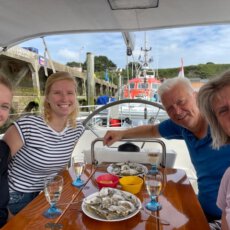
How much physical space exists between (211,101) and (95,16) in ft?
4.64

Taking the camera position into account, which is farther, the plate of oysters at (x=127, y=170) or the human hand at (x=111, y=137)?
the human hand at (x=111, y=137)

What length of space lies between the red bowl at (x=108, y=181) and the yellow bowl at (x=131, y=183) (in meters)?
0.04

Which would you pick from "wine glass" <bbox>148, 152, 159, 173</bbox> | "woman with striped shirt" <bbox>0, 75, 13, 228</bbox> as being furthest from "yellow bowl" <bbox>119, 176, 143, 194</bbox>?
"woman with striped shirt" <bbox>0, 75, 13, 228</bbox>

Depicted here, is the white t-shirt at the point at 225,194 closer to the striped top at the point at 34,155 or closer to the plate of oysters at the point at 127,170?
the plate of oysters at the point at 127,170

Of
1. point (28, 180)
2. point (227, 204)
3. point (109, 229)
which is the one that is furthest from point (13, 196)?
point (227, 204)

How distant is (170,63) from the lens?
28.3ft

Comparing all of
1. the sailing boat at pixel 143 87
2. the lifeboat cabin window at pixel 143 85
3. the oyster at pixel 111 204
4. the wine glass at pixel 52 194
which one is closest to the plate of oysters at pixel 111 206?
the oyster at pixel 111 204

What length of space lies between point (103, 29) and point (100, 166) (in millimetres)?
1395

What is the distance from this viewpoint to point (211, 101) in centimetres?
109

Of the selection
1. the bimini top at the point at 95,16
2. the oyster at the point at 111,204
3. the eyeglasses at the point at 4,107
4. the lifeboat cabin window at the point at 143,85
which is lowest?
the oyster at the point at 111,204

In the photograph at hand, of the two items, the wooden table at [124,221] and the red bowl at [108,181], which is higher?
the red bowl at [108,181]

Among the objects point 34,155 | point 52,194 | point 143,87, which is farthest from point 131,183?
point 143,87

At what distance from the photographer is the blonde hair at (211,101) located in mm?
1062

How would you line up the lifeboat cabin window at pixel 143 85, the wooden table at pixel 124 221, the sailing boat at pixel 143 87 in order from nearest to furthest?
1. the wooden table at pixel 124 221
2. the sailing boat at pixel 143 87
3. the lifeboat cabin window at pixel 143 85
